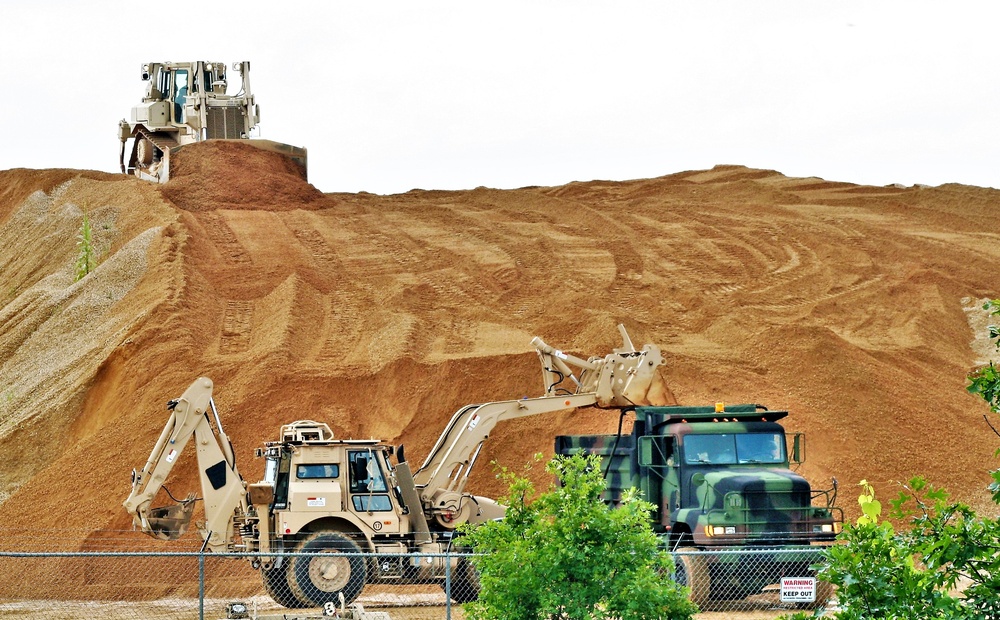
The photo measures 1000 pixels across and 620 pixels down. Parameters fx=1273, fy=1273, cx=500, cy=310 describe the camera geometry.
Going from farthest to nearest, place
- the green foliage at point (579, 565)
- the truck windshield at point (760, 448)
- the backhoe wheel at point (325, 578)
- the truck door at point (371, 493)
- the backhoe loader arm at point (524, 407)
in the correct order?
1. the backhoe loader arm at point (524, 407)
2. the truck door at point (371, 493)
3. the truck windshield at point (760, 448)
4. the backhoe wheel at point (325, 578)
5. the green foliage at point (579, 565)

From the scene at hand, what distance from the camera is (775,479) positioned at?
57.5 ft

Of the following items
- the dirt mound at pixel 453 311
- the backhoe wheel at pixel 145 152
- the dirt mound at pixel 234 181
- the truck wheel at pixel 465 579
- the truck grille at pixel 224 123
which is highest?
the truck grille at pixel 224 123

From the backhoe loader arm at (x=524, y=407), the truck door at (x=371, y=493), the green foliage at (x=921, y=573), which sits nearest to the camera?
the green foliage at (x=921, y=573)

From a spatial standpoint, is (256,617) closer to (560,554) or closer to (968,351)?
(560,554)

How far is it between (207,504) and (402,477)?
117 inches

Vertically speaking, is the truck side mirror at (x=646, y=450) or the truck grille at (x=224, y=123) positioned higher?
the truck grille at (x=224, y=123)

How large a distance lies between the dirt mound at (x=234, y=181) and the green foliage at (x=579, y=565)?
33.4 metres

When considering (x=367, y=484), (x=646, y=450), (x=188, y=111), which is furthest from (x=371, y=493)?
(x=188, y=111)

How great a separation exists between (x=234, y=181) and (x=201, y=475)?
26.5m

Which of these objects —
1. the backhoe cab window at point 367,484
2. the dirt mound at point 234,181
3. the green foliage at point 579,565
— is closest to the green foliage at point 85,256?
the dirt mound at point 234,181

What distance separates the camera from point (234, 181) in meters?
44.2

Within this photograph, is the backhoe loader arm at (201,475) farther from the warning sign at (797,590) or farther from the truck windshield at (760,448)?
the warning sign at (797,590)

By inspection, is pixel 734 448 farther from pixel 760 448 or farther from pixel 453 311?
pixel 453 311

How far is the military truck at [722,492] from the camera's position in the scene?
55.3 feet
